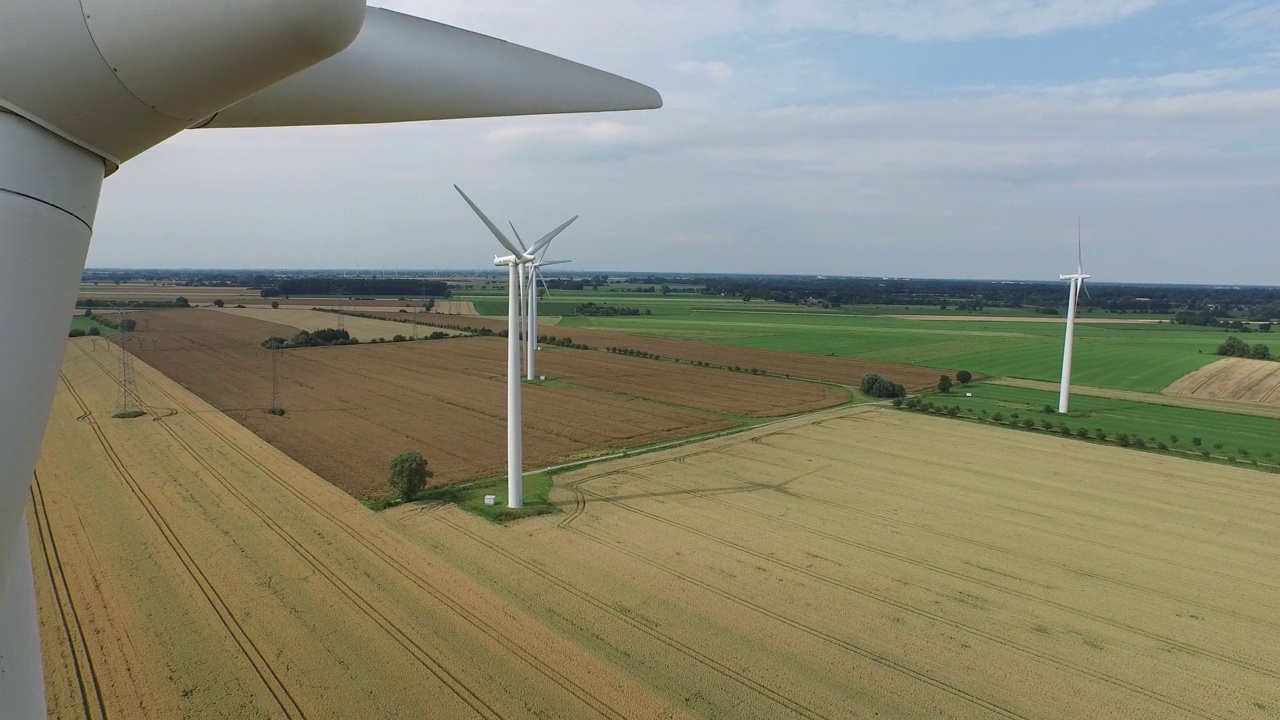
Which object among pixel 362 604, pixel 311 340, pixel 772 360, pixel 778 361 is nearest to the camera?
pixel 362 604

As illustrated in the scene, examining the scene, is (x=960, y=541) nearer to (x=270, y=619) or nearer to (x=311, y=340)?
(x=270, y=619)

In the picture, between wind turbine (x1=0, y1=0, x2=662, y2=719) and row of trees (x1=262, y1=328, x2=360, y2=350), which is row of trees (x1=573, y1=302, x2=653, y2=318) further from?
wind turbine (x1=0, y1=0, x2=662, y2=719)

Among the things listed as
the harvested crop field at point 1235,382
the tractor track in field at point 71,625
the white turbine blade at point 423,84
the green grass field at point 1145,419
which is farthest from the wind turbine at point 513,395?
the harvested crop field at point 1235,382

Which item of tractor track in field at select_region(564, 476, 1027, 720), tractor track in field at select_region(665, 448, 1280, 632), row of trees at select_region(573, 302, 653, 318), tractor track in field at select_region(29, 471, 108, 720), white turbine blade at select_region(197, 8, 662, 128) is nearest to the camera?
white turbine blade at select_region(197, 8, 662, 128)

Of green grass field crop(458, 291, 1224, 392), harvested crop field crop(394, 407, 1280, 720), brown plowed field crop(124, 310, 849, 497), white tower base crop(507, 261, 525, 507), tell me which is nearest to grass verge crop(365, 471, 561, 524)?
white tower base crop(507, 261, 525, 507)

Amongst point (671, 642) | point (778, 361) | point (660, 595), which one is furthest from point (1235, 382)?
point (671, 642)
